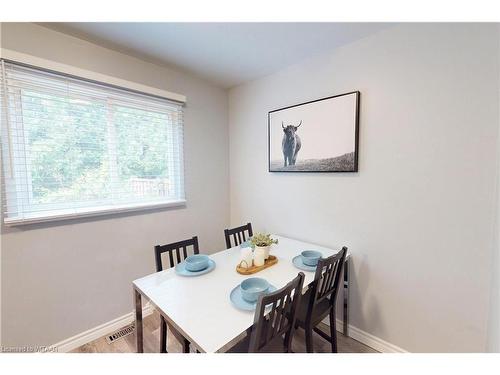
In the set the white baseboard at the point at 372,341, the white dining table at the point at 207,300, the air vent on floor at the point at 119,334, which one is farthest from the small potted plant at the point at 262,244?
the air vent on floor at the point at 119,334

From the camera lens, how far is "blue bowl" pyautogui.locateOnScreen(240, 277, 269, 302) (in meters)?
1.06

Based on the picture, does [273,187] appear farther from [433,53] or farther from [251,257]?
[433,53]

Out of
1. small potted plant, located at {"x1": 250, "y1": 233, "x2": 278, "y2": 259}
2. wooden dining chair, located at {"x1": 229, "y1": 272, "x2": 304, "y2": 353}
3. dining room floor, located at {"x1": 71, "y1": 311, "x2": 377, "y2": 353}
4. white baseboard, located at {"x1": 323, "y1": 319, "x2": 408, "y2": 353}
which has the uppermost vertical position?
small potted plant, located at {"x1": 250, "y1": 233, "x2": 278, "y2": 259}

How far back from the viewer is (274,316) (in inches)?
37.1

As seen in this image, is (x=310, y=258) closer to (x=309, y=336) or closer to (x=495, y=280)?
(x=309, y=336)

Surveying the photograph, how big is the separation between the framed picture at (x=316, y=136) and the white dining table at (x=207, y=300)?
779 mm

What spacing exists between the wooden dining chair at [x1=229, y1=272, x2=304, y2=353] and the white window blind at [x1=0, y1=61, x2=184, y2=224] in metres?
1.49

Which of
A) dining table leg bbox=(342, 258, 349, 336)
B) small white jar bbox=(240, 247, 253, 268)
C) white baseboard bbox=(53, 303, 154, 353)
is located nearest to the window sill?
white baseboard bbox=(53, 303, 154, 353)

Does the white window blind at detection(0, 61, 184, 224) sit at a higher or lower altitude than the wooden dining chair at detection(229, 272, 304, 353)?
higher

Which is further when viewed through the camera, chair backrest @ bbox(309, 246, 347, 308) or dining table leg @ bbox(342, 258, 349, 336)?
dining table leg @ bbox(342, 258, 349, 336)

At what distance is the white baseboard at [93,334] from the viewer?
1.60 m

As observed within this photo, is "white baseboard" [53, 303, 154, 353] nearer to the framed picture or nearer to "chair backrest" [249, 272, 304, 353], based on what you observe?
"chair backrest" [249, 272, 304, 353]

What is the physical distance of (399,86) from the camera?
4.74 feet

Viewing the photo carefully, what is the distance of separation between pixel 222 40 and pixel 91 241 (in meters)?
1.88
